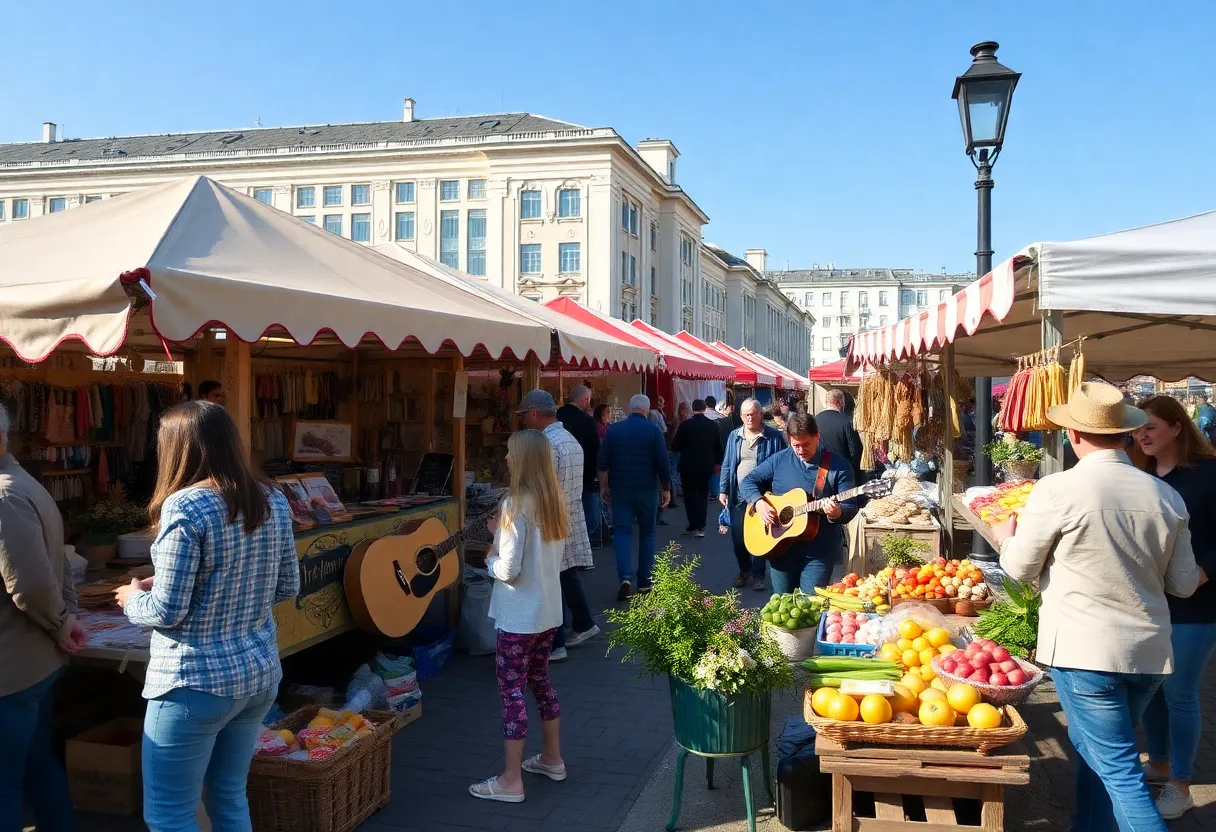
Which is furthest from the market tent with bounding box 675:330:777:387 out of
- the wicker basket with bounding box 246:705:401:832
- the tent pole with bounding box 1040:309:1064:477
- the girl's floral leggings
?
the wicker basket with bounding box 246:705:401:832

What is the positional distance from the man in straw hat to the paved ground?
3.25ft

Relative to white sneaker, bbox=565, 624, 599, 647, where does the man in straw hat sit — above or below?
above

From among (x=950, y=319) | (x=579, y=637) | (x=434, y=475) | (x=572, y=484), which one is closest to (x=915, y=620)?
(x=950, y=319)

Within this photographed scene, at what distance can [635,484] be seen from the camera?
324 inches

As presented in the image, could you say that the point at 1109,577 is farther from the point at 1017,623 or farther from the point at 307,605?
the point at 307,605

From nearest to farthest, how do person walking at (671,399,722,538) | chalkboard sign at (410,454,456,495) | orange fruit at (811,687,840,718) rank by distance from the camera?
orange fruit at (811,687,840,718), chalkboard sign at (410,454,456,495), person walking at (671,399,722,538)

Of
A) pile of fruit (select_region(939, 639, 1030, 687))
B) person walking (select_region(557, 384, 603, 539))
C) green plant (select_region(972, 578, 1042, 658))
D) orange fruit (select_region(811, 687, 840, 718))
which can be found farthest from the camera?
person walking (select_region(557, 384, 603, 539))

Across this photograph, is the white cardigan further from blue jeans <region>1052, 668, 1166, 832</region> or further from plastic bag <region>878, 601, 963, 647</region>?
blue jeans <region>1052, 668, 1166, 832</region>

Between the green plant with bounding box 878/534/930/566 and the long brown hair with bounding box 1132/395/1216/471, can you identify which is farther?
the green plant with bounding box 878/534/930/566

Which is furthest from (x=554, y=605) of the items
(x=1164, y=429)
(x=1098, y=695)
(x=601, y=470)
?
(x=601, y=470)

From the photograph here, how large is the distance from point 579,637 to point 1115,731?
4147 millimetres

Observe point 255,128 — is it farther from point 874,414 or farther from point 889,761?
point 889,761

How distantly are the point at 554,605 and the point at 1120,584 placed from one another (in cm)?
229

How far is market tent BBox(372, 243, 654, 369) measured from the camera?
775 cm
